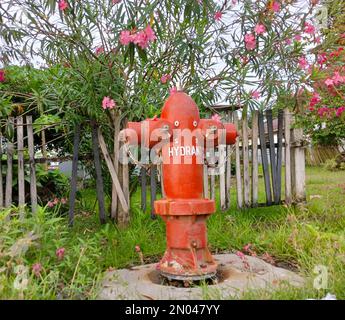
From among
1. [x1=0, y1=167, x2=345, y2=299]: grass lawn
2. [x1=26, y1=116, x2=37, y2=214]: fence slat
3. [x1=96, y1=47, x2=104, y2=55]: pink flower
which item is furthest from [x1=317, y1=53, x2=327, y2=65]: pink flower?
[x1=26, y1=116, x2=37, y2=214]: fence slat

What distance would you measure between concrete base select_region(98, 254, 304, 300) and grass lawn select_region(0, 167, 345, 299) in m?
0.09

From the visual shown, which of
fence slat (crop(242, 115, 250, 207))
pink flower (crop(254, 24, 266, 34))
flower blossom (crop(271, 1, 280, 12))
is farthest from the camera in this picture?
fence slat (crop(242, 115, 250, 207))

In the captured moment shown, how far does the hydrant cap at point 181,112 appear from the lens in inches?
102

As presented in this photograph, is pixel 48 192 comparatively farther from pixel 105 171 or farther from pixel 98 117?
pixel 98 117

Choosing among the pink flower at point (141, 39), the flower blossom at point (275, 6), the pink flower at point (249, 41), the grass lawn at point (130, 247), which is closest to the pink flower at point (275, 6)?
the flower blossom at point (275, 6)

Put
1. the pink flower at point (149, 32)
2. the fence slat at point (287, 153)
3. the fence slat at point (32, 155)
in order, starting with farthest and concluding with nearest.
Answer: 1. the fence slat at point (287, 153)
2. the fence slat at point (32, 155)
3. the pink flower at point (149, 32)

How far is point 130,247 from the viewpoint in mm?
3137

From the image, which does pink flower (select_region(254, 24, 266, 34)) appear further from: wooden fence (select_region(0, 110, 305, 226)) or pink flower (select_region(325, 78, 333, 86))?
wooden fence (select_region(0, 110, 305, 226))

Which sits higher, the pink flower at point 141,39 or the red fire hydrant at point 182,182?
the pink flower at point 141,39

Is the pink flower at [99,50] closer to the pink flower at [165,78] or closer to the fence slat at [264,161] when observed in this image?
the pink flower at [165,78]

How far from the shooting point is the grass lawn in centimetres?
203

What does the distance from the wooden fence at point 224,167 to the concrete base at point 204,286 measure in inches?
45.2

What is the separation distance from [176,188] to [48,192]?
9.71 ft
